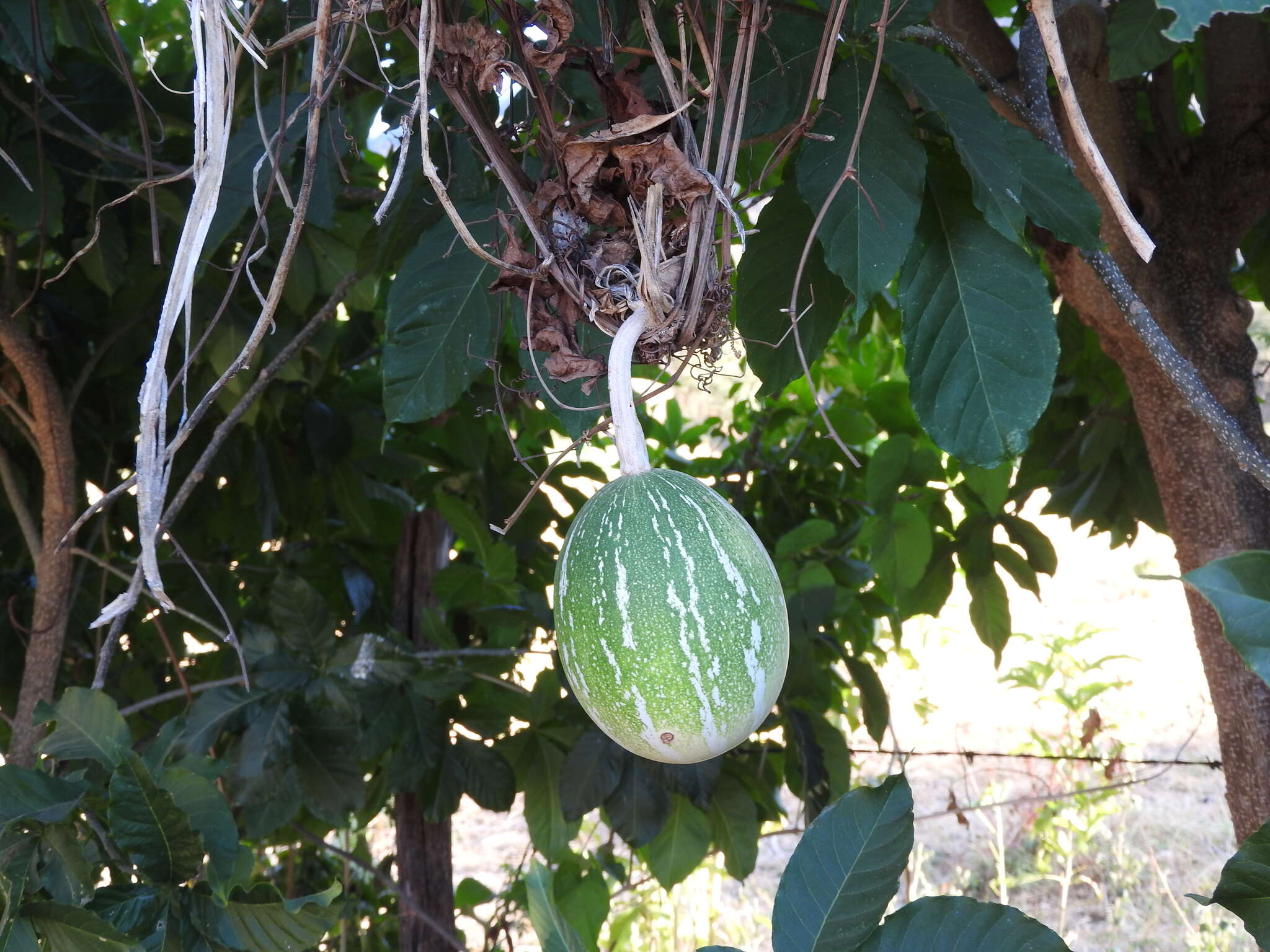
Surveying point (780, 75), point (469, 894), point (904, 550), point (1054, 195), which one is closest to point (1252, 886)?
point (1054, 195)

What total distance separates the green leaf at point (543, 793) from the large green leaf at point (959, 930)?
3.68ft

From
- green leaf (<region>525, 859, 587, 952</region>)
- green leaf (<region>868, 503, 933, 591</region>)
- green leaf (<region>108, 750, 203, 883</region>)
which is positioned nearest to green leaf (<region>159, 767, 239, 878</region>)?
green leaf (<region>108, 750, 203, 883</region>)

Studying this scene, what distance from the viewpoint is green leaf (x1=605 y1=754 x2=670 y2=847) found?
1.69 meters

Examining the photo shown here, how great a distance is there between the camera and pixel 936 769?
15.4 feet

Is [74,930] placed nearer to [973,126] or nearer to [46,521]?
[46,521]

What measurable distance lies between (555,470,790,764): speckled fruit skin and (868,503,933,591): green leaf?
1.07 m

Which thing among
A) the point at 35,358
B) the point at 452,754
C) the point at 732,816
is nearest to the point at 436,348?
the point at 35,358

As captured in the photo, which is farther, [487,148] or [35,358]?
[35,358]

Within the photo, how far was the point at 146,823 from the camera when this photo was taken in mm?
943

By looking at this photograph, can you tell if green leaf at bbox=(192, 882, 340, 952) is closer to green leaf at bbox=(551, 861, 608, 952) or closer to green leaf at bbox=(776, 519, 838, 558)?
green leaf at bbox=(776, 519, 838, 558)

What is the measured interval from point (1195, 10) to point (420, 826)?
212 centimetres

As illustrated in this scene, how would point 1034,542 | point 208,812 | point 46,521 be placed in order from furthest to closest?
1. point 1034,542
2. point 46,521
3. point 208,812

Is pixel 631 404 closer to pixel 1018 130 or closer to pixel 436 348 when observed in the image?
pixel 436 348

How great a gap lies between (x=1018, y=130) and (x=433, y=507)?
1603 millimetres
